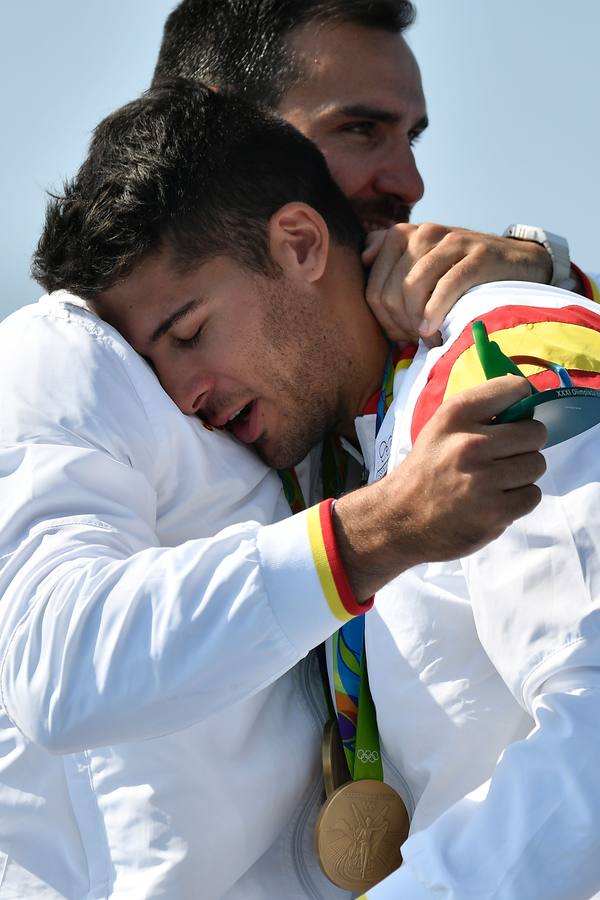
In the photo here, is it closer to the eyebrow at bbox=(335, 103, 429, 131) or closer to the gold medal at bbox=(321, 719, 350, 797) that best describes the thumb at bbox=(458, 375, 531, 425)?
the gold medal at bbox=(321, 719, 350, 797)

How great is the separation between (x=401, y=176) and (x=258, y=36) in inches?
22.8

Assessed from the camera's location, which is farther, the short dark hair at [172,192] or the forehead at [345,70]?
the forehead at [345,70]

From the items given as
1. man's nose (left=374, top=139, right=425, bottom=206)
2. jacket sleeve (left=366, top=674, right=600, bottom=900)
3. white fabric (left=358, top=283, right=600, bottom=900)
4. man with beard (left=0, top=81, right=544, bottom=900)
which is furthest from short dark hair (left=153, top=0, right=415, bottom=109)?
jacket sleeve (left=366, top=674, right=600, bottom=900)

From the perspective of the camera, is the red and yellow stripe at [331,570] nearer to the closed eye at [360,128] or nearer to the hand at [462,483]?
the hand at [462,483]

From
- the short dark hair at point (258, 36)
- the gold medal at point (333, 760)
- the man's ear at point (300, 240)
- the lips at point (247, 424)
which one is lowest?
the gold medal at point (333, 760)

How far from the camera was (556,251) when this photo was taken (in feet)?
9.02

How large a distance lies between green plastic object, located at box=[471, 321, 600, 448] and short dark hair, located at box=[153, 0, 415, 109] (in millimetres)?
1821

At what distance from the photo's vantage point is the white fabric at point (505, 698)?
5.14ft

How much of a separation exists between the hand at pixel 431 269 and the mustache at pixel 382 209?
1.76 ft

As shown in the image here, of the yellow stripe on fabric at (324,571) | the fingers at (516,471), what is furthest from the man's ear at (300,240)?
the fingers at (516,471)

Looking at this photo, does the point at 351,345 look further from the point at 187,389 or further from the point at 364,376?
the point at 187,389

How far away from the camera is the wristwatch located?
2729mm

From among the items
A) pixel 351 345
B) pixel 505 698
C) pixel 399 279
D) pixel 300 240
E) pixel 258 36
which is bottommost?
pixel 505 698

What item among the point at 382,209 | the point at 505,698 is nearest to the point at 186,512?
the point at 505,698
